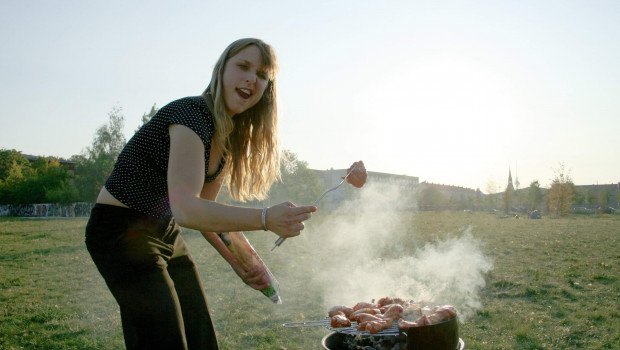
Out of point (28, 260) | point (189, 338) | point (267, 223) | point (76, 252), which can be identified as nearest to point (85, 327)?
point (189, 338)

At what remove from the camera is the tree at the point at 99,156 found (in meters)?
46.0

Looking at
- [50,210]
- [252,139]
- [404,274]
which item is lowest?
[404,274]

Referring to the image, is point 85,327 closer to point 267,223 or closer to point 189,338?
point 189,338

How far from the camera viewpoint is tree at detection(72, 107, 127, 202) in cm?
4603

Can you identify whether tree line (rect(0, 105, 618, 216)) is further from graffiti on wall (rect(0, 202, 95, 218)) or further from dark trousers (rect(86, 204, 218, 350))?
dark trousers (rect(86, 204, 218, 350))

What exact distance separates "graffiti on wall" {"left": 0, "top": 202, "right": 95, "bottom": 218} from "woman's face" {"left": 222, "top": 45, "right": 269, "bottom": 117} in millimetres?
50270

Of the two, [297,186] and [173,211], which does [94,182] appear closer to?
[297,186]

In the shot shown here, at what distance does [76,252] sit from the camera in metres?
12.8

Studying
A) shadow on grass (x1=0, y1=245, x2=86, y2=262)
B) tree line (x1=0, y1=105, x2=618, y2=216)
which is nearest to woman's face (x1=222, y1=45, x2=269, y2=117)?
shadow on grass (x1=0, y1=245, x2=86, y2=262)

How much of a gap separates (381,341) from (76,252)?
12.7 m

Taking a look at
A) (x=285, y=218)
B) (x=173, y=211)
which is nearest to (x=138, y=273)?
(x=173, y=211)

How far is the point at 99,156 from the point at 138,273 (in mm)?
49775

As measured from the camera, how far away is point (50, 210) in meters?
47.1

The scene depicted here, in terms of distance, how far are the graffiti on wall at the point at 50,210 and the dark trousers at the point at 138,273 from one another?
5008cm
